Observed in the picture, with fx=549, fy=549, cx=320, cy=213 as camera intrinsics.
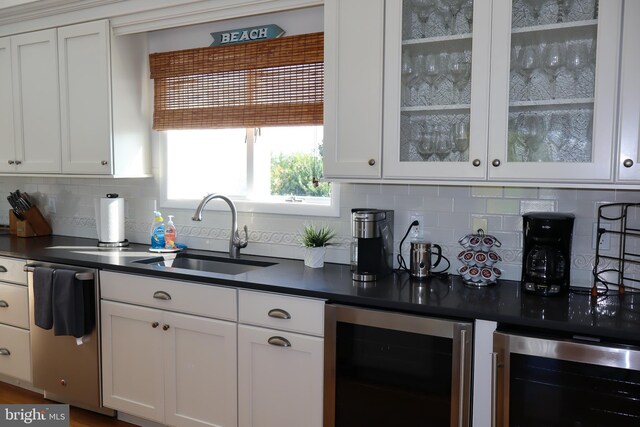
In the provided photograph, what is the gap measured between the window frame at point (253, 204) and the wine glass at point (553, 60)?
116 cm

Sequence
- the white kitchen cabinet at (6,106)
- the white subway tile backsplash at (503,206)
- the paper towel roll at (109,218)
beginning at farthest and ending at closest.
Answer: the white kitchen cabinet at (6,106), the paper towel roll at (109,218), the white subway tile backsplash at (503,206)

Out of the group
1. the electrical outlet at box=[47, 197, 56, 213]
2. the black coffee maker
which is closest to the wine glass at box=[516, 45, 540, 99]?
the black coffee maker

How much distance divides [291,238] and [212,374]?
847mm

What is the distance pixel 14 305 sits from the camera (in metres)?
3.17

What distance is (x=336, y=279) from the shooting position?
245cm

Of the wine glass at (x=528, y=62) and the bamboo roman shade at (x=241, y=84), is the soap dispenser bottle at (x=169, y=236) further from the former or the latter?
the wine glass at (x=528, y=62)

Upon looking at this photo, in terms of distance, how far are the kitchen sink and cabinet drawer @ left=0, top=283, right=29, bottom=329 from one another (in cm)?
78

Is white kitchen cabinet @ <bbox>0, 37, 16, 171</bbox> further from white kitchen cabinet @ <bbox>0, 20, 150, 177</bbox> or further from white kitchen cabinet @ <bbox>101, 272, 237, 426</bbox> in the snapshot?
white kitchen cabinet @ <bbox>101, 272, 237, 426</bbox>

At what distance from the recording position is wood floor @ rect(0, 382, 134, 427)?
9.64 feet

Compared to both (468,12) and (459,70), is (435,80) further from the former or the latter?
(468,12)

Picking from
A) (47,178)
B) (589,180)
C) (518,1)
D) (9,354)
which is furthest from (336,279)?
(47,178)

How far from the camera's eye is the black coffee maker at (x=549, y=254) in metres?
2.14

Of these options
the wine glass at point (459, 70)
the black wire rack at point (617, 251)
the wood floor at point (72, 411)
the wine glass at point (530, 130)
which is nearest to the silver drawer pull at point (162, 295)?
the wood floor at point (72, 411)

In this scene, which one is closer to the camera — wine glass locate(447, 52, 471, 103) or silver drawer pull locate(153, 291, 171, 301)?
wine glass locate(447, 52, 471, 103)
